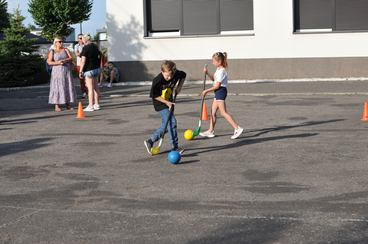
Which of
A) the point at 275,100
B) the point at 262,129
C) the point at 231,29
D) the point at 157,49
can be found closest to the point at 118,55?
the point at 157,49

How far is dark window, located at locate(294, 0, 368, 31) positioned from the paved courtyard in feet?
31.3

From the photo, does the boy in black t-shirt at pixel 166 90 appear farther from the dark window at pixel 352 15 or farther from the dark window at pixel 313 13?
the dark window at pixel 352 15

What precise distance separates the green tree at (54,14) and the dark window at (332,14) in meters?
19.7

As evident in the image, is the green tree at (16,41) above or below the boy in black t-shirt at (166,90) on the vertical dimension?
above

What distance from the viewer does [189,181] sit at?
778 cm

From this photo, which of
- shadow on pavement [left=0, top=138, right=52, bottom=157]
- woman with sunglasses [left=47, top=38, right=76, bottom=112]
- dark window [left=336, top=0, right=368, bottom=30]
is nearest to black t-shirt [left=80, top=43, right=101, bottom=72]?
woman with sunglasses [left=47, top=38, right=76, bottom=112]

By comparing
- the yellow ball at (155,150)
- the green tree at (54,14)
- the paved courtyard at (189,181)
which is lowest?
the paved courtyard at (189,181)

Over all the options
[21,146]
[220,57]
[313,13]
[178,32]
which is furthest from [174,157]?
[178,32]

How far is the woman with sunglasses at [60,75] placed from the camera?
15.6 m

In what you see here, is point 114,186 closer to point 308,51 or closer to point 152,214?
point 152,214

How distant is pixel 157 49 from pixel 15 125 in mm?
11370

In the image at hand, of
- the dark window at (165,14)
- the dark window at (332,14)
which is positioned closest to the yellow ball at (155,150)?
the dark window at (332,14)

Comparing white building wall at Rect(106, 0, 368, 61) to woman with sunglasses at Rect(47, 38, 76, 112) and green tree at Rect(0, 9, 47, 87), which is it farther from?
woman with sunglasses at Rect(47, 38, 76, 112)

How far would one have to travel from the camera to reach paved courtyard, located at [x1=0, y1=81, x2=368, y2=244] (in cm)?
576
